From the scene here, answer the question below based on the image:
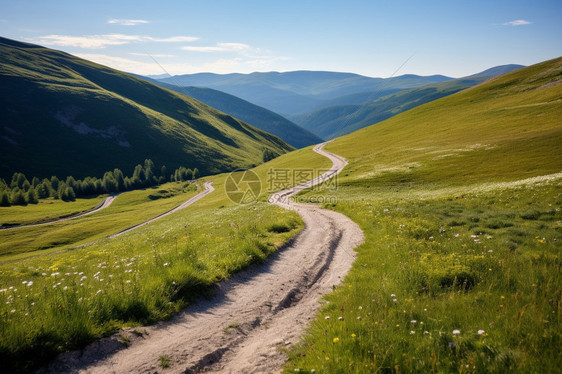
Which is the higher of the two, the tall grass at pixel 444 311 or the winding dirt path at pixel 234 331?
the tall grass at pixel 444 311

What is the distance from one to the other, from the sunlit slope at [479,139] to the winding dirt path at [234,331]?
137 feet

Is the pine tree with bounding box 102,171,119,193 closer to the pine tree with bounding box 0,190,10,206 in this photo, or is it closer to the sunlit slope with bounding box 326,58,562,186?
the pine tree with bounding box 0,190,10,206

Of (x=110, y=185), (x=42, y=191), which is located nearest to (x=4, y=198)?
(x=42, y=191)

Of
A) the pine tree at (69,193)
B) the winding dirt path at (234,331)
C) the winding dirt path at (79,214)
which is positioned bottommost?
the winding dirt path at (79,214)

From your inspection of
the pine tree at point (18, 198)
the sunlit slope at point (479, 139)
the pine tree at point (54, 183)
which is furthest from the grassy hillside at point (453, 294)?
the pine tree at point (54, 183)

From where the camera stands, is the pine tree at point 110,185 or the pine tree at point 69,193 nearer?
the pine tree at point 69,193

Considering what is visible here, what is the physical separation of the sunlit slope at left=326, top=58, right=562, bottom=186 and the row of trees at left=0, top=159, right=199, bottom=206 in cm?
13533

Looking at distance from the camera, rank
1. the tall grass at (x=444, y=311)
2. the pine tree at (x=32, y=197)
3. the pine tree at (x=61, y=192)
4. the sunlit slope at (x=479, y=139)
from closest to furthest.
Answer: the tall grass at (x=444, y=311), the sunlit slope at (x=479, y=139), the pine tree at (x=32, y=197), the pine tree at (x=61, y=192)

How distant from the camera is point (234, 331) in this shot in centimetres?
790

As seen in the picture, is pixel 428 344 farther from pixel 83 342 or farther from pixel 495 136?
pixel 495 136

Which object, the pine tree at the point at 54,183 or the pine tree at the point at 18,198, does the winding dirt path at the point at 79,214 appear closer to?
the pine tree at the point at 18,198

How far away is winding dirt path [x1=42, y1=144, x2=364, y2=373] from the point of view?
6.36 m

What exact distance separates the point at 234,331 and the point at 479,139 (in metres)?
78.2

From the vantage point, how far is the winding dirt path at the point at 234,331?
6.36 m
